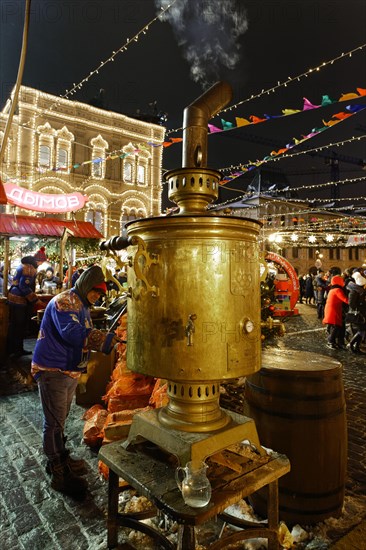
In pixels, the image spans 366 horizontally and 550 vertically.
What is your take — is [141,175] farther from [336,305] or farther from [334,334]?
[334,334]

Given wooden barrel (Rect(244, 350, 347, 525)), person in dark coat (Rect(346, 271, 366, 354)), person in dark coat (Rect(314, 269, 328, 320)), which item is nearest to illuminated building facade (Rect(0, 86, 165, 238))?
person in dark coat (Rect(314, 269, 328, 320))

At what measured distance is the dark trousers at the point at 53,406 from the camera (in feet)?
10.8

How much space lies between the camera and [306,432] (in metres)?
2.50

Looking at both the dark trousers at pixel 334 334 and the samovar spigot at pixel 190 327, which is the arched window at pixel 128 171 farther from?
the samovar spigot at pixel 190 327

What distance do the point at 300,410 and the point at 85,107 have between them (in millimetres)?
29561

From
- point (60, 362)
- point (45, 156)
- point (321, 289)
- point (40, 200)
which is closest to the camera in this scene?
point (60, 362)

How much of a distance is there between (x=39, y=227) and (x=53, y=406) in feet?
24.9

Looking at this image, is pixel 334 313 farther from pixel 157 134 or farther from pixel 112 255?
pixel 157 134

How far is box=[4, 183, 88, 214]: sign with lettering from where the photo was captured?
945 cm

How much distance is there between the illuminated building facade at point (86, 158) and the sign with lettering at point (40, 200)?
13.1 m

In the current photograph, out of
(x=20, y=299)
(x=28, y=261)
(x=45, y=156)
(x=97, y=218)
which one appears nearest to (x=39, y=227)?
(x=28, y=261)

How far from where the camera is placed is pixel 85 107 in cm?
2672

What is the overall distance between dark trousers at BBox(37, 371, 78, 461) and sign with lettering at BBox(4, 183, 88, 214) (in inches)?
297

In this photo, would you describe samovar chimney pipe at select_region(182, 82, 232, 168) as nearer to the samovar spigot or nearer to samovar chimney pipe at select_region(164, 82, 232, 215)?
samovar chimney pipe at select_region(164, 82, 232, 215)
